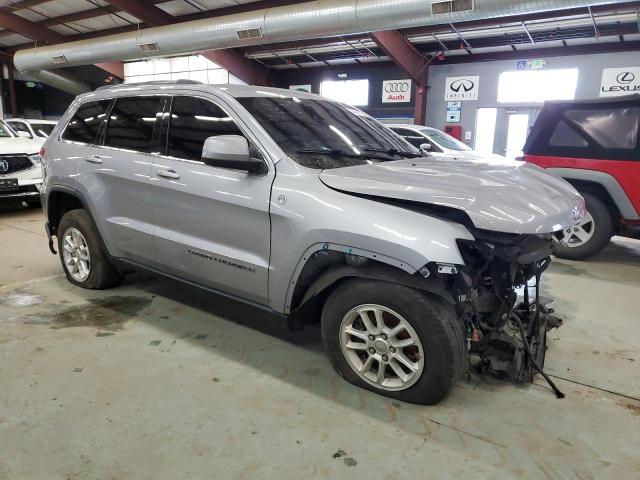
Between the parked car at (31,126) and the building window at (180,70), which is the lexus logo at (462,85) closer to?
the building window at (180,70)

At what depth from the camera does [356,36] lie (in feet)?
43.5

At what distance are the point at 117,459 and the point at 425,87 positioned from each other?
47.1ft

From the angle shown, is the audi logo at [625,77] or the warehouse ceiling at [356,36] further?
the audi logo at [625,77]

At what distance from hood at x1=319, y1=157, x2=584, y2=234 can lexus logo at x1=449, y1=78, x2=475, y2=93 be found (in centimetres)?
1220

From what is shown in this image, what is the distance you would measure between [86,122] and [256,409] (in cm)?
273

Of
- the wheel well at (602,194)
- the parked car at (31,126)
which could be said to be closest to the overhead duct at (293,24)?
the parked car at (31,126)

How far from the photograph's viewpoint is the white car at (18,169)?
23.6 ft

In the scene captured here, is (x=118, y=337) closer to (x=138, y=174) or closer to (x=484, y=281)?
(x=138, y=174)

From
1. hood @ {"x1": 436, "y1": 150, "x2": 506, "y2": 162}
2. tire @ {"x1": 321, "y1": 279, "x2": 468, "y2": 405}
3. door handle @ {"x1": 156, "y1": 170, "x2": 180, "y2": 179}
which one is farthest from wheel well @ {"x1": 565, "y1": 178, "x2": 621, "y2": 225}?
door handle @ {"x1": 156, "y1": 170, "x2": 180, "y2": 179}

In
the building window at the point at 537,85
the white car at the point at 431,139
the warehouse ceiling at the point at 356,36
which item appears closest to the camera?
the white car at the point at 431,139

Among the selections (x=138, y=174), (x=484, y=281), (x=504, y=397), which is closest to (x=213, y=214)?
(x=138, y=174)

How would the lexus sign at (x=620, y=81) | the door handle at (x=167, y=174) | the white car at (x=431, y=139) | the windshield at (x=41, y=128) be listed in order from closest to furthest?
the door handle at (x=167, y=174) → the white car at (x=431, y=139) → the windshield at (x=41, y=128) → the lexus sign at (x=620, y=81)

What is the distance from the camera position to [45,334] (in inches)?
125

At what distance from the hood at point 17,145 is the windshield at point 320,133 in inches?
243
